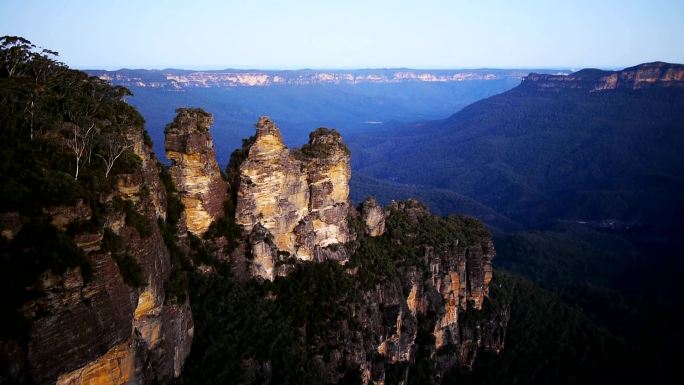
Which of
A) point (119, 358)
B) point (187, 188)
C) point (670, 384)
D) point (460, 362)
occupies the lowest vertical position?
point (670, 384)

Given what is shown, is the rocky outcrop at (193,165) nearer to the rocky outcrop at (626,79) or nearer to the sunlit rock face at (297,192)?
the sunlit rock face at (297,192)

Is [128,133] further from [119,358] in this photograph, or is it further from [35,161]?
[119,358]

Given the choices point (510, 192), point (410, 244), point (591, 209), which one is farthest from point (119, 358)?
point (510, 192)

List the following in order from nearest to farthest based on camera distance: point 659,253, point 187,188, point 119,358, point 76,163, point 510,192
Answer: point 119,358 < point 76,163 < point 187,188 < point 659,253 < point 510,192

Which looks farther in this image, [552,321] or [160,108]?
[160,108]

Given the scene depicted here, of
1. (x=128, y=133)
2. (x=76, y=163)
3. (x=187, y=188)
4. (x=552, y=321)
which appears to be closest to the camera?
(x=76, y=163)

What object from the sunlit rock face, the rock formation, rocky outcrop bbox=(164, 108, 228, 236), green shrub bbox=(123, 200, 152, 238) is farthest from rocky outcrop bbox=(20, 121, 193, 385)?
the rock formation

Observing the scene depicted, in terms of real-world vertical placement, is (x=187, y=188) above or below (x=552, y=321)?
above
